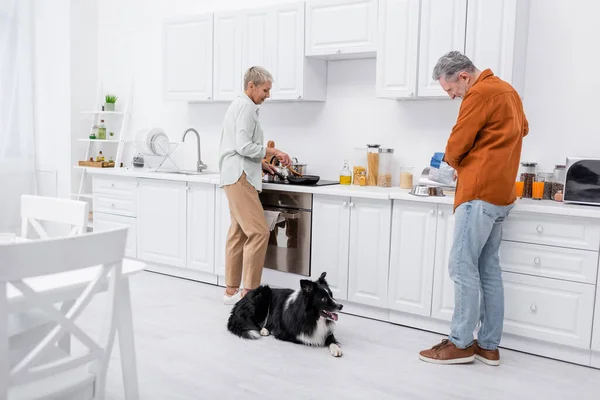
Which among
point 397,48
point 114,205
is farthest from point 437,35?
point 114,205

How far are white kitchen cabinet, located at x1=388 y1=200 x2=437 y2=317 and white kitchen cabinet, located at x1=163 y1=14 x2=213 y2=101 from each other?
2.08 meters

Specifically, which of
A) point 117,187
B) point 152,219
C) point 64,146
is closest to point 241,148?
point 152,219

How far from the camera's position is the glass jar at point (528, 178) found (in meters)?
3.58

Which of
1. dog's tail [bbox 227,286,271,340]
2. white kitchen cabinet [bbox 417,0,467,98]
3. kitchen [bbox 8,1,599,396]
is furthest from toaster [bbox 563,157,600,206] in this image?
dog's tail [bbox 227,286,271,340]

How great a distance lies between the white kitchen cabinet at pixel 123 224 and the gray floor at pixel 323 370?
131cm

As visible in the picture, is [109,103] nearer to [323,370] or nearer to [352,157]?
[352,157]

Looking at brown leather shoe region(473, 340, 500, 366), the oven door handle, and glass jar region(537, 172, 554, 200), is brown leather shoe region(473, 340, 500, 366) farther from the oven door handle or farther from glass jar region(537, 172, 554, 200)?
the oven door handle

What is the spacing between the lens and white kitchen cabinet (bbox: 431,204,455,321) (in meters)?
3.44

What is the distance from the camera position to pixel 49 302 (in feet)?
5.14

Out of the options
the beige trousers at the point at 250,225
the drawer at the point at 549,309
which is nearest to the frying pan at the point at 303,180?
the beige trousers at the point at 250,225

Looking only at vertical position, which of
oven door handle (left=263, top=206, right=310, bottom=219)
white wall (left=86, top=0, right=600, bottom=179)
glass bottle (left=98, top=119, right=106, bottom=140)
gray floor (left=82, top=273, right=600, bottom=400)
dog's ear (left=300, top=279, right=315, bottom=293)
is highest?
white wall (left=86, top=0, right=600, bottom=179)

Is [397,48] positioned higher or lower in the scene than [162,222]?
higher

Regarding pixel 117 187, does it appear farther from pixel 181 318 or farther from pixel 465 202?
pixel 465 202

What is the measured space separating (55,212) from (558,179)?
9.32 ft
